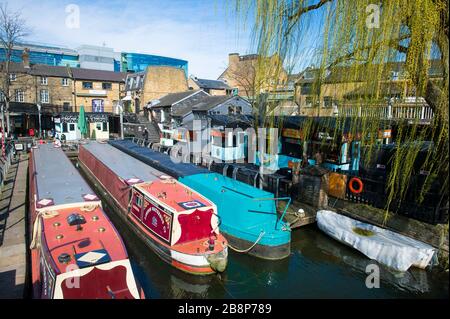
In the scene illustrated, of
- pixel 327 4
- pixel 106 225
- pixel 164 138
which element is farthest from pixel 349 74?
pixel 164 138

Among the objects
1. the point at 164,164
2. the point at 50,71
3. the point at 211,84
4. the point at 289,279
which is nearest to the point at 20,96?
the point at 50,71

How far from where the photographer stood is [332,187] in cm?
1644

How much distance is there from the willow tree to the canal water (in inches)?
266

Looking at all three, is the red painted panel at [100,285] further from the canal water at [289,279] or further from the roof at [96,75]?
the roof at [96,75]

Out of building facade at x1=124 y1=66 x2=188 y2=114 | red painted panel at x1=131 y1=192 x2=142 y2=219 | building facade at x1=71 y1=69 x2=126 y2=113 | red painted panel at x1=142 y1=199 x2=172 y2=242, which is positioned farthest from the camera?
building facade at x1=71 y1=69 x2=126 y2=113

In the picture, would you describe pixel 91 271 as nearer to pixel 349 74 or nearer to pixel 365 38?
pixel 349 74

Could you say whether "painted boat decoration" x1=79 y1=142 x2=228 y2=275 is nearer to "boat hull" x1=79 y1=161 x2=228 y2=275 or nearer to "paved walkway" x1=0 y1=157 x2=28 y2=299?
"boat hull" x1=79 y1=161 x2=228 y2=275

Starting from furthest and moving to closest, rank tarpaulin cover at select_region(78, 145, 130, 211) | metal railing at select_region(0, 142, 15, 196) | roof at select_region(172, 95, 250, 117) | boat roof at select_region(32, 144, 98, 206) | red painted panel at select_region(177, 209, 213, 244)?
roof at select_region(172, 95, 250, 117), metal railing at select_region(0, 142, 15, 196), tarpaulin cover at select_region(78, 145, 130, 211), red painted panel at select_region(177, 209, 213, 244), boat roof at select_region(32, 144, 98, 206)

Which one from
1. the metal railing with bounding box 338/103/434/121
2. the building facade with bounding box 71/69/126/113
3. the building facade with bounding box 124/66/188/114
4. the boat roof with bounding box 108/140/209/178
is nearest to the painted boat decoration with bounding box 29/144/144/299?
the metal railing with bounding box 338/103/434/121

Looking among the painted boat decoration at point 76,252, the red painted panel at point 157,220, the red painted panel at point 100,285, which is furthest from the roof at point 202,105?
the red painted panel at point 100,285

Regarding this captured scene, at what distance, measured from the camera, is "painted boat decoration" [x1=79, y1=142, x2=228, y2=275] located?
424 inches

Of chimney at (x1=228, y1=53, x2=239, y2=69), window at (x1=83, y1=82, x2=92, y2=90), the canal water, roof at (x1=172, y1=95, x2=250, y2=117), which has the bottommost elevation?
the canal water

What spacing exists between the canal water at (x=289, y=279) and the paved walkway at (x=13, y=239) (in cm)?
369

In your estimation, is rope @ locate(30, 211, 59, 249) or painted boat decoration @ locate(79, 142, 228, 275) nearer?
rope @ locate(30, 211, 59, 249)
